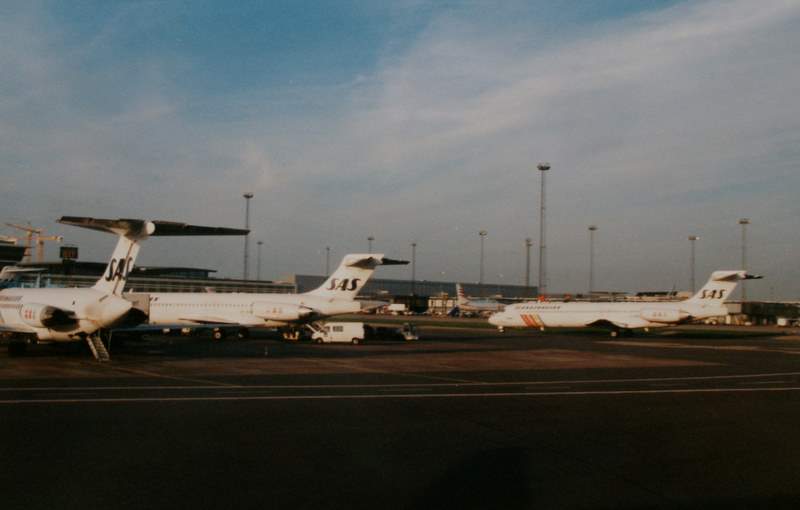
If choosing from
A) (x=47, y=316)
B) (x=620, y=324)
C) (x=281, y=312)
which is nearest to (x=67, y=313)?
(x=47, y=316)

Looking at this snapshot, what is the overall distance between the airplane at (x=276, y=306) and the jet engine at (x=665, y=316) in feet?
76.2

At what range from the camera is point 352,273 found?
45812 millimetres

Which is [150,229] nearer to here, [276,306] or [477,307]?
[276,306]

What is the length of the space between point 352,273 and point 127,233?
20.7 m

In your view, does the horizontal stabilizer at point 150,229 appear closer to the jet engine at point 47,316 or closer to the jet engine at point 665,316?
the jet engine at point 47,316

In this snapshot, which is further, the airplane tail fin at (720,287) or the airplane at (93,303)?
the airplane tail fin at (720,287)

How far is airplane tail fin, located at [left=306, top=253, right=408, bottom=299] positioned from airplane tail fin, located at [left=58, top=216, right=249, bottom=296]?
759 inches

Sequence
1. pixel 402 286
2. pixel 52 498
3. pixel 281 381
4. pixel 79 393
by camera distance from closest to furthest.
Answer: pixel 52 498 < pixel 79 393 < pixel 281 381 < pixel 402 286

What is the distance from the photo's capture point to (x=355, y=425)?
14547 mm

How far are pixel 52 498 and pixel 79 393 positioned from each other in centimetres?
1121

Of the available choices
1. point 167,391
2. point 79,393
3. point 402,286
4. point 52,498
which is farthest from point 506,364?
point 402,286

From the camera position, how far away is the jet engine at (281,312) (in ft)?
151

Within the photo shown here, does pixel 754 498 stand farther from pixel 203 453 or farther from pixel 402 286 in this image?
pixel 402 286

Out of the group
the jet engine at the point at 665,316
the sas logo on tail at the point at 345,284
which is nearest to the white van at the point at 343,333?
the sas logo on tail at the point at 345,284
